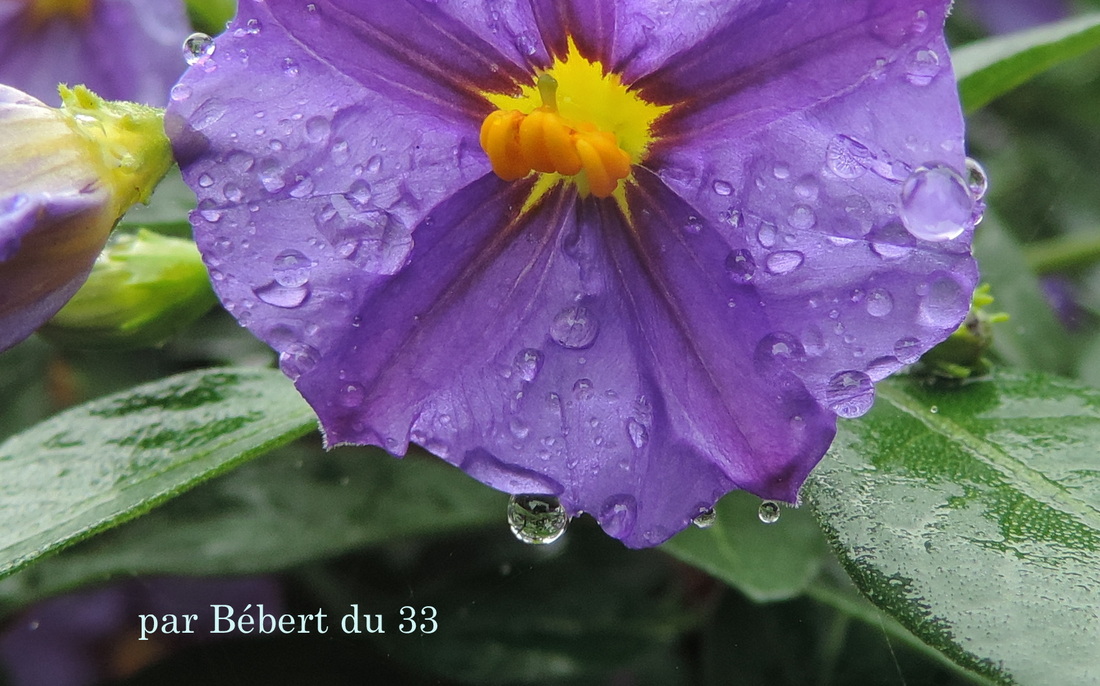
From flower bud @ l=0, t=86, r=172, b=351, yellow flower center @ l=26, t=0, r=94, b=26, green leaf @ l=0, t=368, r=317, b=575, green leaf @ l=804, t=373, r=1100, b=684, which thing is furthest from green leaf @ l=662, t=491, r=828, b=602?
yellow flower center @ l=26, t=0, r=94, b=26

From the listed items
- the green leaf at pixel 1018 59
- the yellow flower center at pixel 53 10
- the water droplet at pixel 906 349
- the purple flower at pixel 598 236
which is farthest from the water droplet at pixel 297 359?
the yellow flower center at pixel 53 10

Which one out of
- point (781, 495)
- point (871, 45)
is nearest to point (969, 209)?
point (871, 45)

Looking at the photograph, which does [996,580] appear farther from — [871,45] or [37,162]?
[37,162]

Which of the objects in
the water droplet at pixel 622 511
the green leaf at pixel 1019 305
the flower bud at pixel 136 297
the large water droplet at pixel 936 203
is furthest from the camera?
the green leaf at pixel 1019 305

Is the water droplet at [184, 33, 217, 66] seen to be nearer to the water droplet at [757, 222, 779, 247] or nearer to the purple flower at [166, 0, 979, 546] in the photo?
the purple flower at [166, 0, 979, 546]

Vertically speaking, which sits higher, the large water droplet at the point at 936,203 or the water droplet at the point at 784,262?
the large water droplet at the point at 936,203

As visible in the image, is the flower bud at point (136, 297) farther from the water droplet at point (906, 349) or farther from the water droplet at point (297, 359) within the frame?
the water droplet at point (906, 349)
